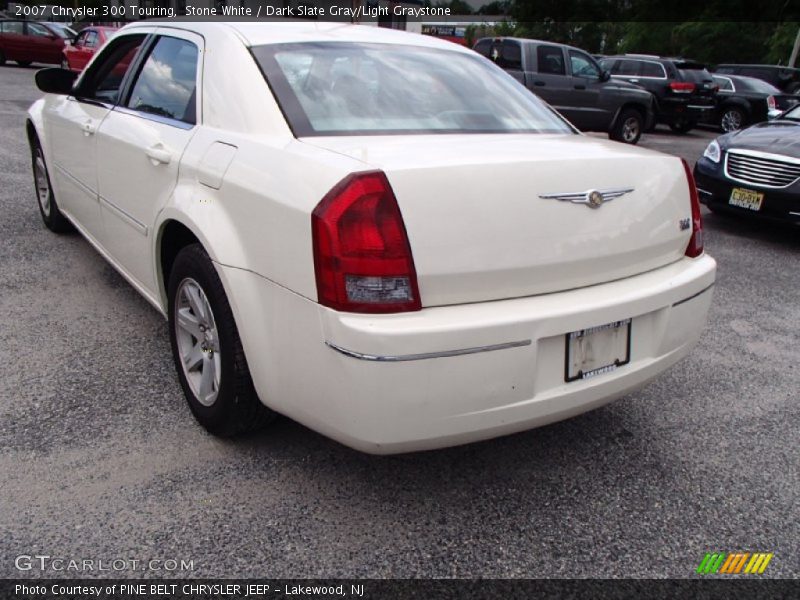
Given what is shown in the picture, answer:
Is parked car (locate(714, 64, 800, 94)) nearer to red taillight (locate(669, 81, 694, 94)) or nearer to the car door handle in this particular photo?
red taillight (locate(669, 81, 694, 94))

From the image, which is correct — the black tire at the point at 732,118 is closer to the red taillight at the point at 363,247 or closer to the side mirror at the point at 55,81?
the side mirror at the point at 55,81

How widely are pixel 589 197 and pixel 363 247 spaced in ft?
2.44

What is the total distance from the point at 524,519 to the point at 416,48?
1961 millimetres

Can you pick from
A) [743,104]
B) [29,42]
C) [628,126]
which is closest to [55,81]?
[628,126]

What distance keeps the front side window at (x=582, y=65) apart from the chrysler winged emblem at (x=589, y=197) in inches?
442

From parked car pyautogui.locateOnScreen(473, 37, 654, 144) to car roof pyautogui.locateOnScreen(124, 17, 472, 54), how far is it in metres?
9.39

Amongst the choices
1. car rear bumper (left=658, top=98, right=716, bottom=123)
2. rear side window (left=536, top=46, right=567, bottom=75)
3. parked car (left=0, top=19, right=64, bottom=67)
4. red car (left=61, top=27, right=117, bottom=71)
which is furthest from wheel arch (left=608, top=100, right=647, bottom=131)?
parked car (left=0, top=19, right=64, bottom=67)

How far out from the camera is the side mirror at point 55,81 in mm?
3859

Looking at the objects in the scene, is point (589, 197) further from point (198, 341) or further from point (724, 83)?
point (724, 83)

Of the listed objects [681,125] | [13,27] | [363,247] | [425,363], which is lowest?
[681,125]

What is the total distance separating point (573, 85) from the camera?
40.5 ft

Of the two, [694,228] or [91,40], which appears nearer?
[694,228]

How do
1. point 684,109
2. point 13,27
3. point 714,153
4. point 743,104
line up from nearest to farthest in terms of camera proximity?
point 714,153 → point 684,109 → point 743,104 → point 13,27

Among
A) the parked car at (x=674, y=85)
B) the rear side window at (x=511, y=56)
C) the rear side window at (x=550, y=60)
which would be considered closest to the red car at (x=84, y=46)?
the rear side window at (x=511, y=56)
